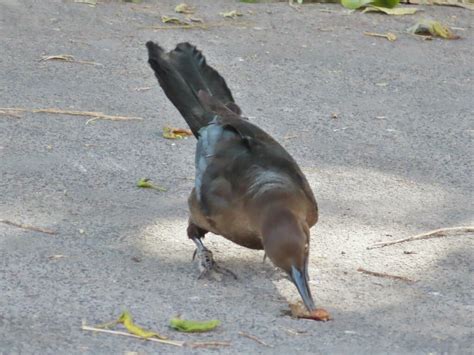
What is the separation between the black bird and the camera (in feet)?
15.3

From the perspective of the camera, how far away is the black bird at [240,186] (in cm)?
465

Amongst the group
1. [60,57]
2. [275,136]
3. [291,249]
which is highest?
[291,249]

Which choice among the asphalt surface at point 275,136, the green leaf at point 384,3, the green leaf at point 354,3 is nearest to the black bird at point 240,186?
the asphalt surface at point 275,136

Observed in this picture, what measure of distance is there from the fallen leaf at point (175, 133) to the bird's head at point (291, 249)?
269 cm

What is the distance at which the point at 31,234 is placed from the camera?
5.62m

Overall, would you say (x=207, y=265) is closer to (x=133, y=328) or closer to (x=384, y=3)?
(x=133, y=328)

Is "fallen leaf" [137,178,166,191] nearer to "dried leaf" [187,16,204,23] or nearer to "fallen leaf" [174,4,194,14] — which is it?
"dried leaf" [187,16,204,23]

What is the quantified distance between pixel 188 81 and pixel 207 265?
112 centimetres

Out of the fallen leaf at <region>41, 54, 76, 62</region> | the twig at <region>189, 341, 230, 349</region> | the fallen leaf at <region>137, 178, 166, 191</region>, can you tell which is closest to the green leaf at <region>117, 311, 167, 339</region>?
the twig at <region>189, 341, 230, 349</region>

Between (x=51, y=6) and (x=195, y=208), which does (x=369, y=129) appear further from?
(x=51, y=6)

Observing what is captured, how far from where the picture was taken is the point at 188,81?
5930 mm

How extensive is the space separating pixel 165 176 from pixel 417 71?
3.16m

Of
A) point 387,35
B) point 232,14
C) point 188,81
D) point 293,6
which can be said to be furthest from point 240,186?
point 293,6

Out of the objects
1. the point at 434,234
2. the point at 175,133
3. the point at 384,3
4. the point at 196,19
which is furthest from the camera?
the point at 384,3
